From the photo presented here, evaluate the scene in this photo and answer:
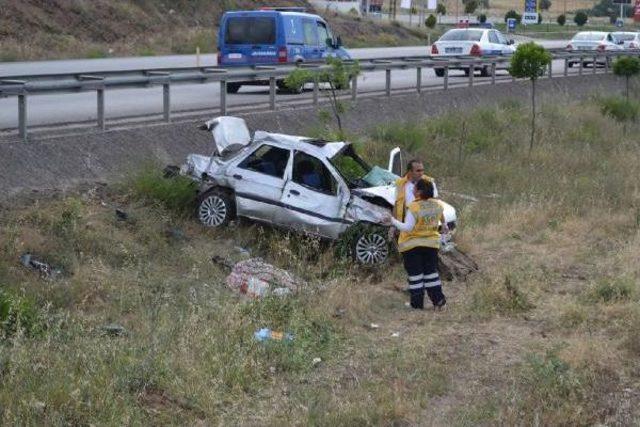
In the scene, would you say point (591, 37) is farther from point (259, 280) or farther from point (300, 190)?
point (259, 280)

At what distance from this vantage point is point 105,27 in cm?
4566

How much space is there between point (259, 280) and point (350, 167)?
330 centimetres

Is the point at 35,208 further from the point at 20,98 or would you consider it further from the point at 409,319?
the point at 409,319

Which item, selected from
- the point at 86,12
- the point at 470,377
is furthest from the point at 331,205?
the point at 86,12

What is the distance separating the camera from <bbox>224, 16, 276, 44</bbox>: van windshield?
2497cm

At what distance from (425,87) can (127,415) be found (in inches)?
753

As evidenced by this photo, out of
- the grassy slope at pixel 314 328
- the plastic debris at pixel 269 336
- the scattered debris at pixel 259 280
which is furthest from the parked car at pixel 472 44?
the plastic debris at pixel 269 336

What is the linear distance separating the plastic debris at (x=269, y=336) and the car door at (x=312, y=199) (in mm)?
4078

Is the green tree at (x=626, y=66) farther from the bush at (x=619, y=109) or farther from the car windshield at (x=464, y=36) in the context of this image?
the car windshield at (x=464, y=36)

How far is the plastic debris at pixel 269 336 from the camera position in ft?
31.3

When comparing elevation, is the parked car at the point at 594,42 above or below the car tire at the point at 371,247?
above

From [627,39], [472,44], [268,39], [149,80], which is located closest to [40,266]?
[149,80]

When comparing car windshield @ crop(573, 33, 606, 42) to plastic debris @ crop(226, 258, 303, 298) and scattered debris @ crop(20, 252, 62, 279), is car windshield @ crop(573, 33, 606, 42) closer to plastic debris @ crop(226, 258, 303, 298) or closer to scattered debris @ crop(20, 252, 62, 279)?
plastic debris @ crop(226, 258, 303, 298)

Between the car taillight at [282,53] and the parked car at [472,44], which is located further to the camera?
the parked car at [472,44]
